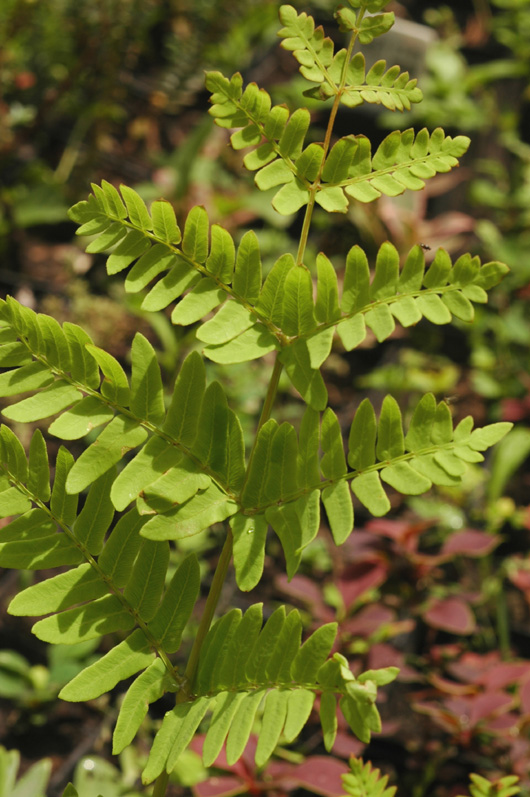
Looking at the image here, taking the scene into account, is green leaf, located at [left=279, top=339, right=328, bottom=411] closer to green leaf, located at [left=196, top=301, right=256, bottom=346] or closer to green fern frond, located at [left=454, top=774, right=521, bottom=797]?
green leaf, located at [left=196, top=301, right=256, bottom=346]

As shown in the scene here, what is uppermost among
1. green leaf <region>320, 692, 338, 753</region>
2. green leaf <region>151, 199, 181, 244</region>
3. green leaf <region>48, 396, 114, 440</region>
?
green leaf <region>151, 199, 181, 244</region>

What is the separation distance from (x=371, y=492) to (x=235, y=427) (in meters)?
0.18

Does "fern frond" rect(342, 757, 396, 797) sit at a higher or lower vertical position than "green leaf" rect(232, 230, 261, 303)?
lower

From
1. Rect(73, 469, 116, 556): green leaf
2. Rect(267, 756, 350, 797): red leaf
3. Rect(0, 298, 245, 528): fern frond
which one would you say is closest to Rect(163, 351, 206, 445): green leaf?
Rect(0, 298, 245, 528): fern frond

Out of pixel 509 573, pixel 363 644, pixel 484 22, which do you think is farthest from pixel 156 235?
pixel 484 22

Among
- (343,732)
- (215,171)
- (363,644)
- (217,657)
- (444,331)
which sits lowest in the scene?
(444,331)

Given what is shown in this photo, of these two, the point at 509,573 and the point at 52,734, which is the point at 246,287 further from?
the point at 509,573

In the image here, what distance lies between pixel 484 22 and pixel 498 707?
5.18m

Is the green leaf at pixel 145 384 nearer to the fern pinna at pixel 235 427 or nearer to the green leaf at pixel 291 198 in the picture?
the fern pinna at pixel 235 427

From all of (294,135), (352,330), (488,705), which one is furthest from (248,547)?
(488,705)

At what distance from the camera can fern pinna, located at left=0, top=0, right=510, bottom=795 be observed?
0.88 m

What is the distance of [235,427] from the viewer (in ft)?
3.00

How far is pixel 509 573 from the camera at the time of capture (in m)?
2.37

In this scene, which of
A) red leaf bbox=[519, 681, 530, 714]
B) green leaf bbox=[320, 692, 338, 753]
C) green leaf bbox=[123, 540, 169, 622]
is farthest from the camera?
red leaf bbox=[519, 681, 530, 714]
